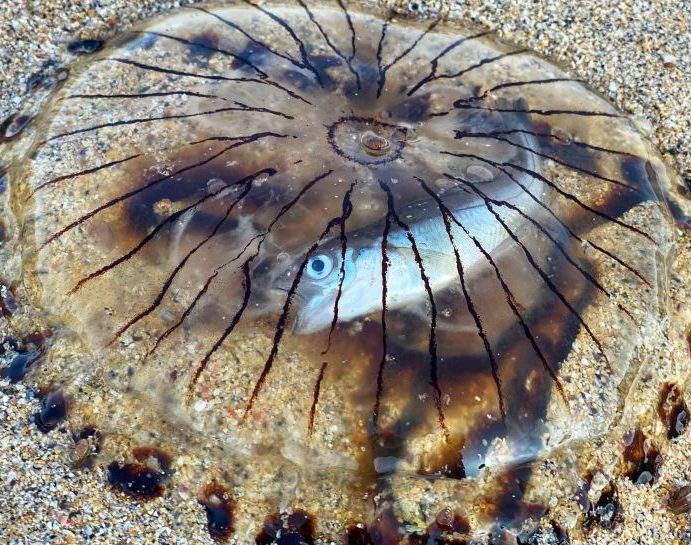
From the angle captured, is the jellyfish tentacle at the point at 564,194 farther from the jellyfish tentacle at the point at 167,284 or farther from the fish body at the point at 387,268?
the jellyfish tentacle at the point at 167,284

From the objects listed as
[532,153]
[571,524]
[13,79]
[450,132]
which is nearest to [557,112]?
[532,153]

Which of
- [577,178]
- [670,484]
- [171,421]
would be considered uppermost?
[577,178]

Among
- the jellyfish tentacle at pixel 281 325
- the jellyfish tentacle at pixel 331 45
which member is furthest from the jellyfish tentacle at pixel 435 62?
the jellyfish tentacle at pixel 281 325

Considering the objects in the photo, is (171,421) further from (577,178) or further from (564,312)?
(577,178)

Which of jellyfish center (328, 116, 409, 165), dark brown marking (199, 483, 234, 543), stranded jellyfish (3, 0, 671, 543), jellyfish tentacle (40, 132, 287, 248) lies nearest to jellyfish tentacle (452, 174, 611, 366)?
stranded jellyfish (3, 0, 671, 543)

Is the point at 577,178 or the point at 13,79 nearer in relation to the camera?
the point at 577,178

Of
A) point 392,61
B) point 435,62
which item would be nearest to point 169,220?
point 392,61

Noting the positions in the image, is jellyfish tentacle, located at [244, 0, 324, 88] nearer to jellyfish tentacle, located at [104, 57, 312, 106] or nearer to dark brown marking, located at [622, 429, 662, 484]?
jellyfish tentacle, located at [104, 57, 312, 106]

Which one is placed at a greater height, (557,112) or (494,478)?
(557,112)
